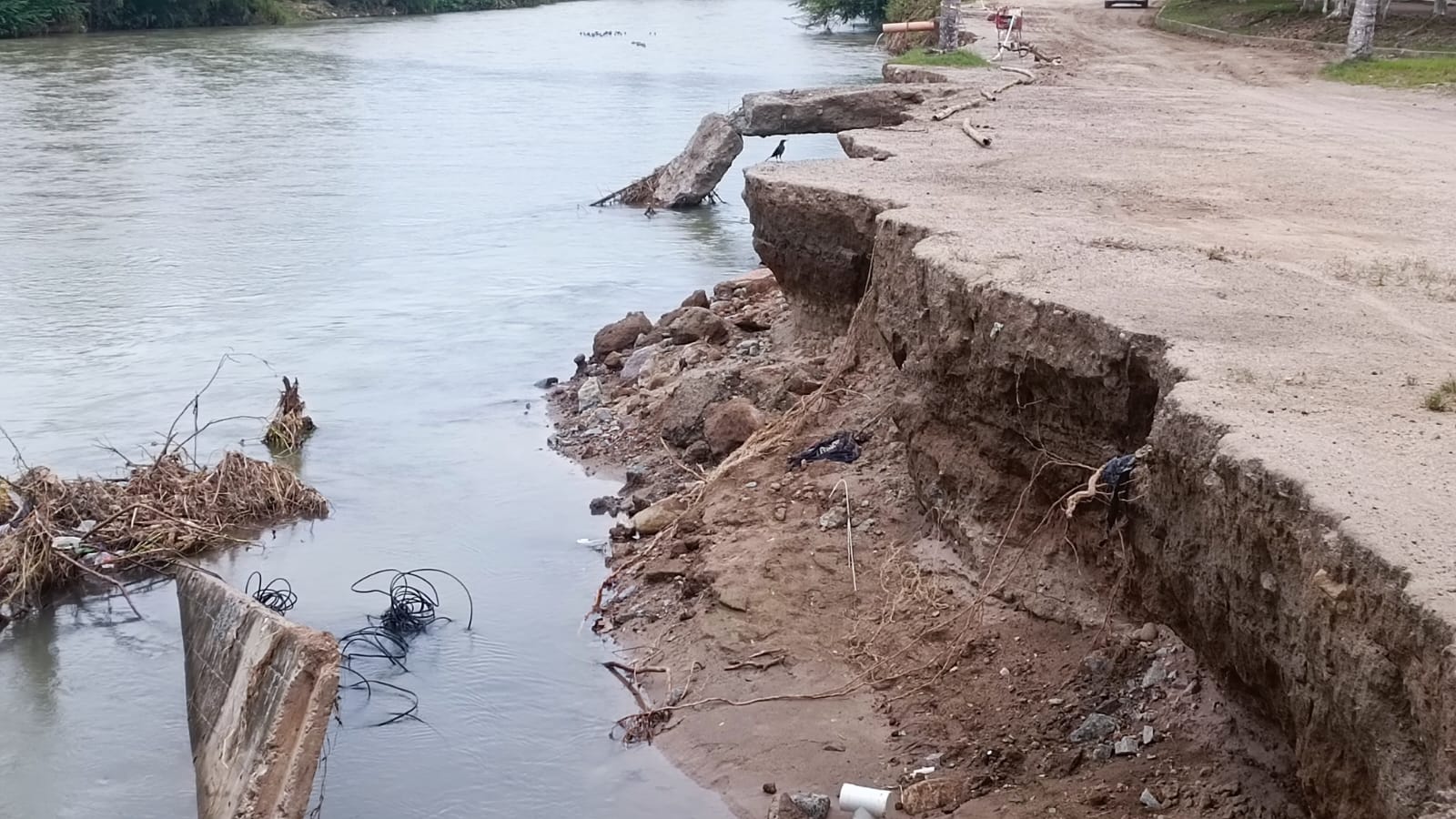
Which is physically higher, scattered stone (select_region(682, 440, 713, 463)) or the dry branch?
the dry branch

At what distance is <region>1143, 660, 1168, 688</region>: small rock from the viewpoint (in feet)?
17.0

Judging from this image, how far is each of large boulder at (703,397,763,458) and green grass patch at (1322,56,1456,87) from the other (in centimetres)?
1275

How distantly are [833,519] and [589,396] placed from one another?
3995mm

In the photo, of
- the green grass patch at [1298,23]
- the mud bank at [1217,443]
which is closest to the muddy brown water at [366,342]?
the mud bank at [1217,443]

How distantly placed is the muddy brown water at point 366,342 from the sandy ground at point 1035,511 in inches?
20.9

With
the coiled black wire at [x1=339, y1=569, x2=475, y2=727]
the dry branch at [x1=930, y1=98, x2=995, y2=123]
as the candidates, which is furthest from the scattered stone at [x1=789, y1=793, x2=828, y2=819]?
the dry branch at [x1=930, y1=98, x2=995, y2=123]

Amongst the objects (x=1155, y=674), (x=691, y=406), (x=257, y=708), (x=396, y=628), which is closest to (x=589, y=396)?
(x=691, y=406)

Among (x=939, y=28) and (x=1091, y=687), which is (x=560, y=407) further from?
(x=939, y=28)

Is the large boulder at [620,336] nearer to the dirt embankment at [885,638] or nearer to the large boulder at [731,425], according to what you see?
the dirt embankment at [885,638]

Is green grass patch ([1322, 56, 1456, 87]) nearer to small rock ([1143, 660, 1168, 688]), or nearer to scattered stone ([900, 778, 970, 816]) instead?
small rock ([1143, 660, 1168, 688])

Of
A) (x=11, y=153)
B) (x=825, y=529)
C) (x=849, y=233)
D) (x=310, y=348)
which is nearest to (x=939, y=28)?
(x=11, y=153)

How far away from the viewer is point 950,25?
2634 centimetres

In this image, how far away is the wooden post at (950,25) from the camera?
26219mm

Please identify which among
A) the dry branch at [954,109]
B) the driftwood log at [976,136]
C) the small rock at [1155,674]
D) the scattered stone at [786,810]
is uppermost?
the driftwood log at [976,136]
